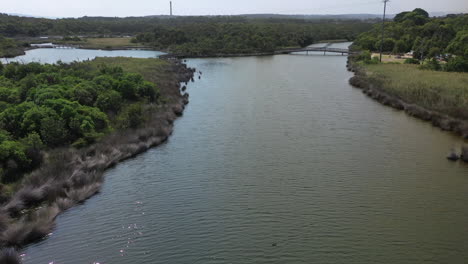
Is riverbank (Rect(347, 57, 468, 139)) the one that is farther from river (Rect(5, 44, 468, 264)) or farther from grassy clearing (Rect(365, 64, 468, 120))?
river (Rect(5, 44, 468, 264))

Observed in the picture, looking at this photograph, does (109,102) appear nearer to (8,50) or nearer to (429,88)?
(429,88)

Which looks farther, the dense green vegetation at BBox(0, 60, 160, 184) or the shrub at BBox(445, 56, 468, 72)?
the shrub at BBox(445, 56, 468, 72)

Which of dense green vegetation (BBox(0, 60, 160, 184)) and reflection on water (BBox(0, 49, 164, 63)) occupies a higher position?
reflection on water (BBox(0, 49, 164, 63))

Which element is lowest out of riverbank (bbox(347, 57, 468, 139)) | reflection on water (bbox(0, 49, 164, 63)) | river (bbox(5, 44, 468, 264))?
river (bbox(5, 44, 468, 264))

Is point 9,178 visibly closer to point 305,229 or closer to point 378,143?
point 305,229

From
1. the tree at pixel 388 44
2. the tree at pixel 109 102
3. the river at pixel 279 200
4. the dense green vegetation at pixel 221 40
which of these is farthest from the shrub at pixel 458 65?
the dense green vegetation at pixel 221 40

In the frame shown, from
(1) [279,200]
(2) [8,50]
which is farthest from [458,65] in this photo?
(2) [8,50]

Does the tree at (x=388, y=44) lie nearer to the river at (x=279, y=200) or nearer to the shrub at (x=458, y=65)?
the shrub at (x=458, y=65)

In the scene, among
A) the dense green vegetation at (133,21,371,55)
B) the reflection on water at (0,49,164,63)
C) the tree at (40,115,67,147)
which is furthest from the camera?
the dense green vegetation at (133,21,371,55)

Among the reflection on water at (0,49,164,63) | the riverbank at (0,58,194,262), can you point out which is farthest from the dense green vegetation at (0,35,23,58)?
the riverbank at (0,58,194,262)
